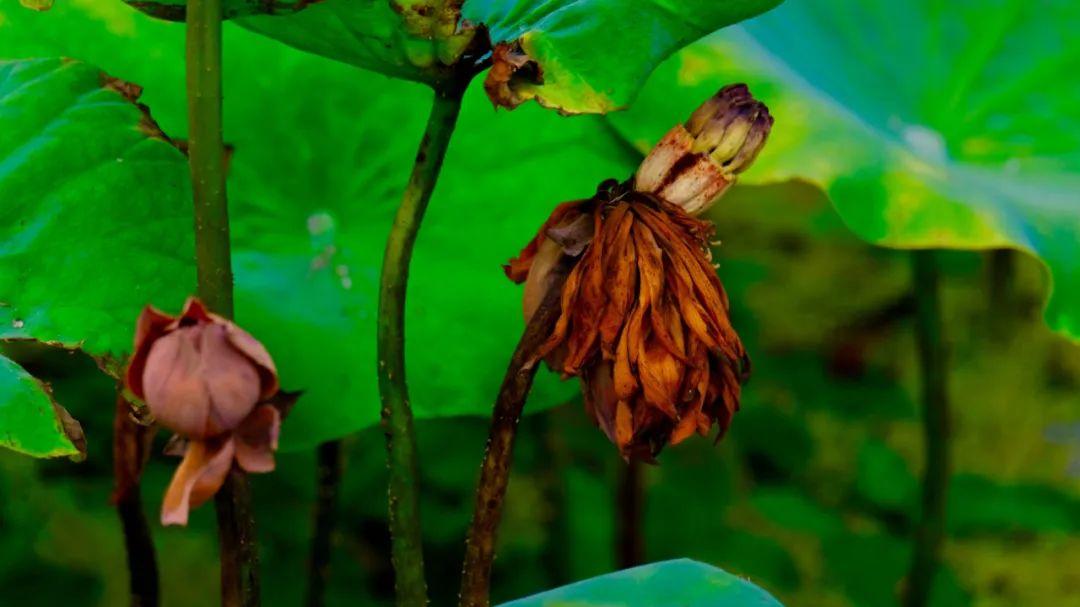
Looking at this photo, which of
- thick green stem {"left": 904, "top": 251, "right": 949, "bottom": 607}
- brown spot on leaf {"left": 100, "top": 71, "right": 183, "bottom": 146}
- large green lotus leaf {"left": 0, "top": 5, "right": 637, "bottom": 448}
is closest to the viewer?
brown spot on leaf {"left": 100, "top": 71, "right": 183, "bottom": 146}

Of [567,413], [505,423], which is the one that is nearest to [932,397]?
[567,413]

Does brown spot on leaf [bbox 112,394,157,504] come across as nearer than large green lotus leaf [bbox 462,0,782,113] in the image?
No

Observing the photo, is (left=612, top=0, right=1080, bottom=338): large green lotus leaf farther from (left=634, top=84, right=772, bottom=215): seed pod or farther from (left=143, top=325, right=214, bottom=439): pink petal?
(left=143, top=325, right=214, bottom=439): pink petal

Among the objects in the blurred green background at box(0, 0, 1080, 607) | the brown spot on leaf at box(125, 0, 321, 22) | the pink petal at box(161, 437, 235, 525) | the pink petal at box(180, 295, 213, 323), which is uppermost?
the brown spot on leaf at box(125, 0, 321, 22)

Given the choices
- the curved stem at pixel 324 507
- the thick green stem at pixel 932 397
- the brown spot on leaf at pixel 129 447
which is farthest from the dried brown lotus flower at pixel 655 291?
the thick green stem at pixel 932 397

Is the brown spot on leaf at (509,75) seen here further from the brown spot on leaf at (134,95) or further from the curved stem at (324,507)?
the curved stem at (324,507)

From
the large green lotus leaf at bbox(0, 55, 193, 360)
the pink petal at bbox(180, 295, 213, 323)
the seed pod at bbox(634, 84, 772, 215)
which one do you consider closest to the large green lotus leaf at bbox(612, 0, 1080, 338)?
the seed pod at bbox(634, 84, 772, 215)
